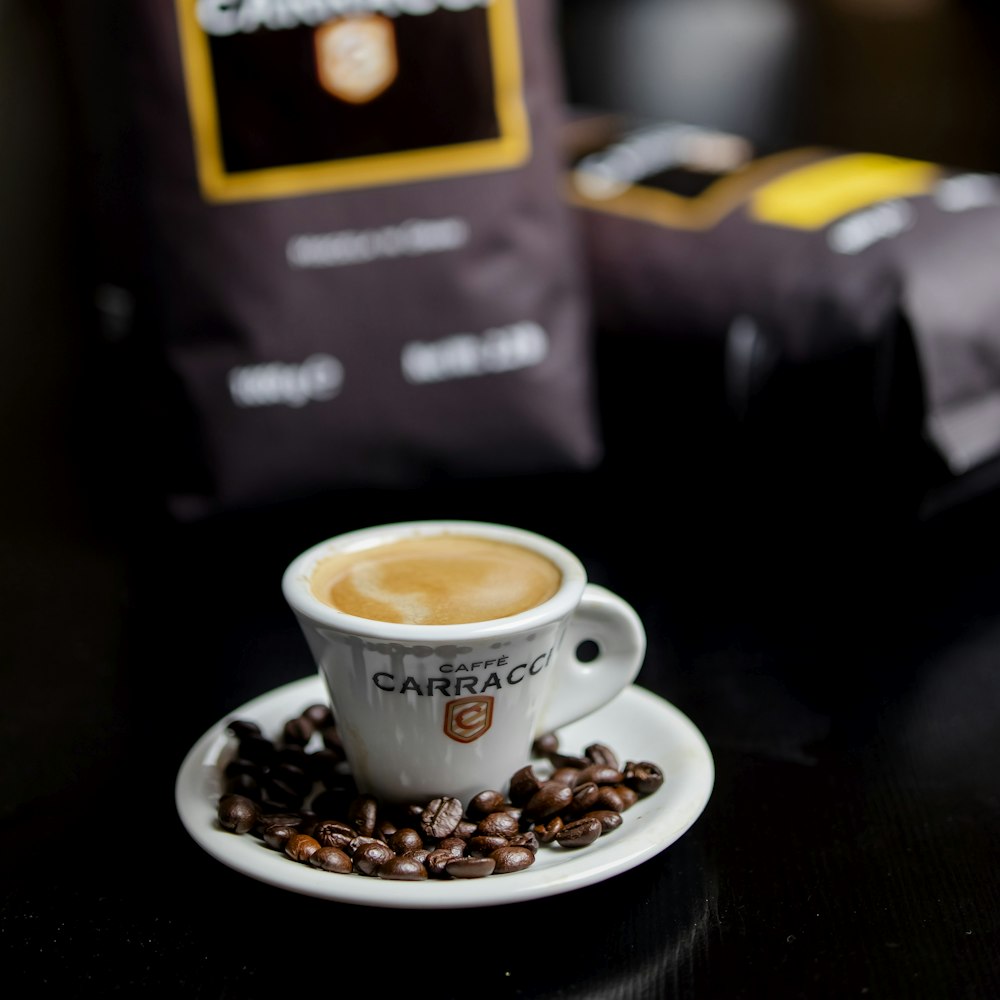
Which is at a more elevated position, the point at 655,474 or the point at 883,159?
the point at 883,159

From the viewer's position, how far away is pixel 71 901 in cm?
56

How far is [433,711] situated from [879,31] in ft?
3.96

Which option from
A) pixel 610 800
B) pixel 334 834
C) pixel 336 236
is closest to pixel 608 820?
pixel 610 800

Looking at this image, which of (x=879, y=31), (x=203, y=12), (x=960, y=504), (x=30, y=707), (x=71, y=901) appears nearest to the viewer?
(x=71, y=901)

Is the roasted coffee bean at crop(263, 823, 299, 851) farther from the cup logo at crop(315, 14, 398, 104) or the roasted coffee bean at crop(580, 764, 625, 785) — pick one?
the cup logo at crop(315, 14, 398, 104)

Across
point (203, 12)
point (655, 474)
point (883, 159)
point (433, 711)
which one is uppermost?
point (203, 12)

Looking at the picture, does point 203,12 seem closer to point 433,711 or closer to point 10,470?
point 10,470

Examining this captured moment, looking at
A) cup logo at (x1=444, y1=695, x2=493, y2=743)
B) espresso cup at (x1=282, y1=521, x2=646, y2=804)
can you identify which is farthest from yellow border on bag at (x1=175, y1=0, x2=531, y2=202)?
cup logo at (x1=444, y1=695, x2=493, y2=743)

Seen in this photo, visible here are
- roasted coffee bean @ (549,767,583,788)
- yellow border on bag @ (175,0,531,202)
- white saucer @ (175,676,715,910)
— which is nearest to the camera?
white saucer @ (175,676,715,910)

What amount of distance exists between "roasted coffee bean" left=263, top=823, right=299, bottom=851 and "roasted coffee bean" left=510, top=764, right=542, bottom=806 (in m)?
0.11

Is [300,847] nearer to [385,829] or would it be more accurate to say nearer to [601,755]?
[385,829]

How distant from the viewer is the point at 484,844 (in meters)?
0.55

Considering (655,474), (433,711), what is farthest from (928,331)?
(433,711)

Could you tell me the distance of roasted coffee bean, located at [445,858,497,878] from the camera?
517mm
